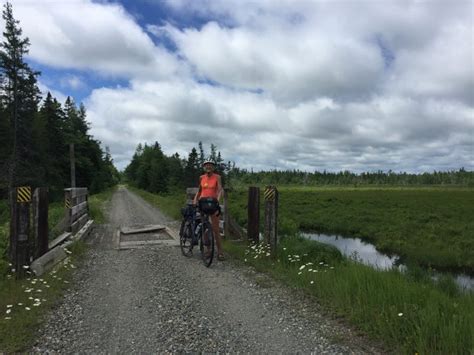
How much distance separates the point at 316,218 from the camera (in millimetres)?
26625

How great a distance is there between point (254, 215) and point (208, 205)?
2073 millimetres

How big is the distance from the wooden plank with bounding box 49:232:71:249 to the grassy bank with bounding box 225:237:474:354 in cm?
479

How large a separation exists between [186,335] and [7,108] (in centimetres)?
3635

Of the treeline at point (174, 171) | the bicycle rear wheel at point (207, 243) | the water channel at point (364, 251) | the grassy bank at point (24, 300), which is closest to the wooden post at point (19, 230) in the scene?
the grassy bank at point (24, 300)

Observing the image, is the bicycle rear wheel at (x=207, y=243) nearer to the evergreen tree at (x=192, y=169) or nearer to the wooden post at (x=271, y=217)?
the wooden post at (x=271, y=217)

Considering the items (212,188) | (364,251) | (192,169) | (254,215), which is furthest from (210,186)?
(192,169)

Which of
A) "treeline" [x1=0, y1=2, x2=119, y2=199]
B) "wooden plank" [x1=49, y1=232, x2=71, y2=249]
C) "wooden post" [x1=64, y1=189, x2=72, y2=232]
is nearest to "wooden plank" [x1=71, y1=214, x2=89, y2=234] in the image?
"wooden post" [x1=64, y1=189, x2=72, y2=232]

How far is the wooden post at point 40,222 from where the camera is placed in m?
7.43

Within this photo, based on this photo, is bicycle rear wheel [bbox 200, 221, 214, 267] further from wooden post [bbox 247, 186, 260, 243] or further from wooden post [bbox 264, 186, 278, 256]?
wooden post [bbox 247, 186, 260, 243]

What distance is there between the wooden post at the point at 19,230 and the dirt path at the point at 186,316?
103cm

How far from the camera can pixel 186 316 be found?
4.90m

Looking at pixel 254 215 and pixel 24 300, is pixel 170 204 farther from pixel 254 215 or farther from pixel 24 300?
pixel 24 300

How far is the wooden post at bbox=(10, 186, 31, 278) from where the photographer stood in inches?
263

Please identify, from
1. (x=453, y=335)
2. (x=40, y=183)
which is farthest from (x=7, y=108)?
(x=453, y=335)
